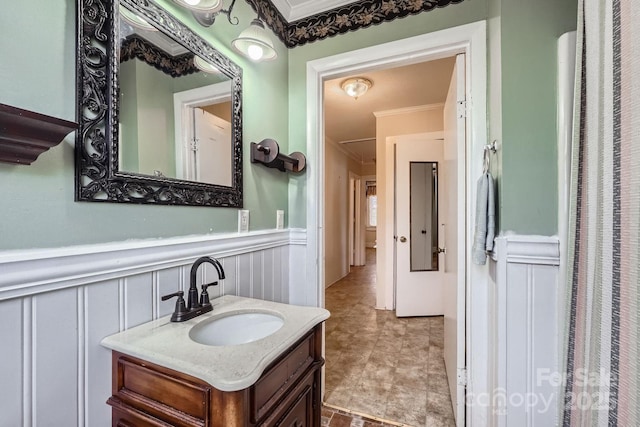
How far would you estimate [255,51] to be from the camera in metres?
1.20

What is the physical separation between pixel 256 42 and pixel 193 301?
108 cm

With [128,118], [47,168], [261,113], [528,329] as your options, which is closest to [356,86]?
[261,113]

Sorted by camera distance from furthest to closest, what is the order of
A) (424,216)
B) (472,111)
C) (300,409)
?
1. (424,216)
2. (472,111)
3. (300,409)

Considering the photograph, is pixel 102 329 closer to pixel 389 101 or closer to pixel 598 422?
pixel 598 422

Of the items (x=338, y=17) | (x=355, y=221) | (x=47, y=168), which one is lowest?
(x=355, y=221)

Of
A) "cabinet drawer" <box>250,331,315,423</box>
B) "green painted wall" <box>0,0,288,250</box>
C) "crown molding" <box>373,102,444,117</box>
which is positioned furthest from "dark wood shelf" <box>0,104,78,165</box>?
"crown molding" <box>373,102,444,117</box>

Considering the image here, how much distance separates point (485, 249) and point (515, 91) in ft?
2.16

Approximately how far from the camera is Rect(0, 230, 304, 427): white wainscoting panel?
61cm

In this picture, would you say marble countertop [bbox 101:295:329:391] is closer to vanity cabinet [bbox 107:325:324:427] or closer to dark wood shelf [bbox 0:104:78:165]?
vanity cabinet [bbox 107:325:324:427]

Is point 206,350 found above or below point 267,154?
below

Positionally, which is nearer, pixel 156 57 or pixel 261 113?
pixel 156 57

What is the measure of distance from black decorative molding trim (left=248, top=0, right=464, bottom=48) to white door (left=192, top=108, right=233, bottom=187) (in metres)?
0.74

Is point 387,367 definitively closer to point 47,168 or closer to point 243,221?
point 243,221

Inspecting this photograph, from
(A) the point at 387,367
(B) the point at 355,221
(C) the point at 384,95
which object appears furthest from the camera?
(B) the point at 355,221
